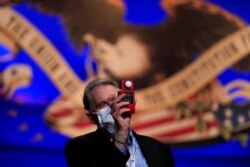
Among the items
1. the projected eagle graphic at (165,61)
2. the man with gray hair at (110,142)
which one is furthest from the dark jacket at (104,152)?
the projected eagle graphic at (165,61)

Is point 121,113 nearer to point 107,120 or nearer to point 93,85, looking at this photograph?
point 107,120

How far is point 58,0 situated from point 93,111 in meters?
1.13

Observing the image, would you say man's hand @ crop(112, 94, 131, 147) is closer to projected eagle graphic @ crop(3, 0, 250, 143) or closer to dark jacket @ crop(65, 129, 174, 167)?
dark jacket @ crop(65, 129, 174, 167)

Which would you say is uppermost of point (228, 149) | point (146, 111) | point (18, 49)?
point (18, 49)

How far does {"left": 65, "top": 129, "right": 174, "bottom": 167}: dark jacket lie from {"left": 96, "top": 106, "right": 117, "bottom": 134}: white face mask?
0.02 metres

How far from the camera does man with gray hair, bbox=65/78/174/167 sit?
93 cm

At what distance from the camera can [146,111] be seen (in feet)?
6.65

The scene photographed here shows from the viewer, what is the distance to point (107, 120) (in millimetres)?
962

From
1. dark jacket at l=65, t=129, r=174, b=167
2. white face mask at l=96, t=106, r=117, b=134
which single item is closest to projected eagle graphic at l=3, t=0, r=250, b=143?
dark jacket at l=65, t=129, r=174, b=167

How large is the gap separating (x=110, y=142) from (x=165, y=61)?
45.6 inches

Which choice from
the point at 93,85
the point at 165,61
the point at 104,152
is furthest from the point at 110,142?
the point at 165,61

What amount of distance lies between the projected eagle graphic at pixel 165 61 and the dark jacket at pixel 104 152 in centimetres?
90

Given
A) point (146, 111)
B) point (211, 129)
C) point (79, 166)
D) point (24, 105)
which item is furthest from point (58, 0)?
point (79, 166)

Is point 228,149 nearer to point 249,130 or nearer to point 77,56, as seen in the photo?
point 249,130
